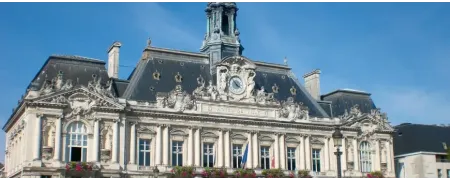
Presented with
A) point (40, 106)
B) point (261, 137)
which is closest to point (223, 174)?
point (261, 137)

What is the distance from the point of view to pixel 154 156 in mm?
53594

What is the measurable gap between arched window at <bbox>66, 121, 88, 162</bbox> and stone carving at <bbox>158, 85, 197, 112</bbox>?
7148 mm

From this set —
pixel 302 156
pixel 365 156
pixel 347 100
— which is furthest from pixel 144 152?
pixel 347 100

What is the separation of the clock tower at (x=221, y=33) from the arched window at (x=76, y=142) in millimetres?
15414

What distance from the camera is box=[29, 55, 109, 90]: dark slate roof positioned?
53.0 m

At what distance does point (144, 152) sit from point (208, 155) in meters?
5.77

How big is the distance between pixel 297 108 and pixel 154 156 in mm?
15144

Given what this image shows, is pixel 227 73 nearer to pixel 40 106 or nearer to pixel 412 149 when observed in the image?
pixel 40 106

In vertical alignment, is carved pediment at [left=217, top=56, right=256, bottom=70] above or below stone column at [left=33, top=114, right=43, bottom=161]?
above

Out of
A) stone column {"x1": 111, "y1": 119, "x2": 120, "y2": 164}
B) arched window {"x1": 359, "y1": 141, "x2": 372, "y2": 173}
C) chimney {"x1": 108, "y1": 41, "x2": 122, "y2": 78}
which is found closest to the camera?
stone column {"x1": 111, "y1": 119, "x2": 120, "y2": 164}

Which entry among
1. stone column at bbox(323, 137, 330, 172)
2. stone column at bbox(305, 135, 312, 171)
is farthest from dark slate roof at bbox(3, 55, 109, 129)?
stone column at bbox(323, 137, 330, 172)

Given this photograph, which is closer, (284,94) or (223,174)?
(223,174)

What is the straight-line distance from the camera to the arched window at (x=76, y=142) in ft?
166

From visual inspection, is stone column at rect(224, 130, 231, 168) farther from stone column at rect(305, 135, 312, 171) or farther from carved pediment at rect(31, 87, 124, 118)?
carved pediment at rect(31, 87, 124, 118)
